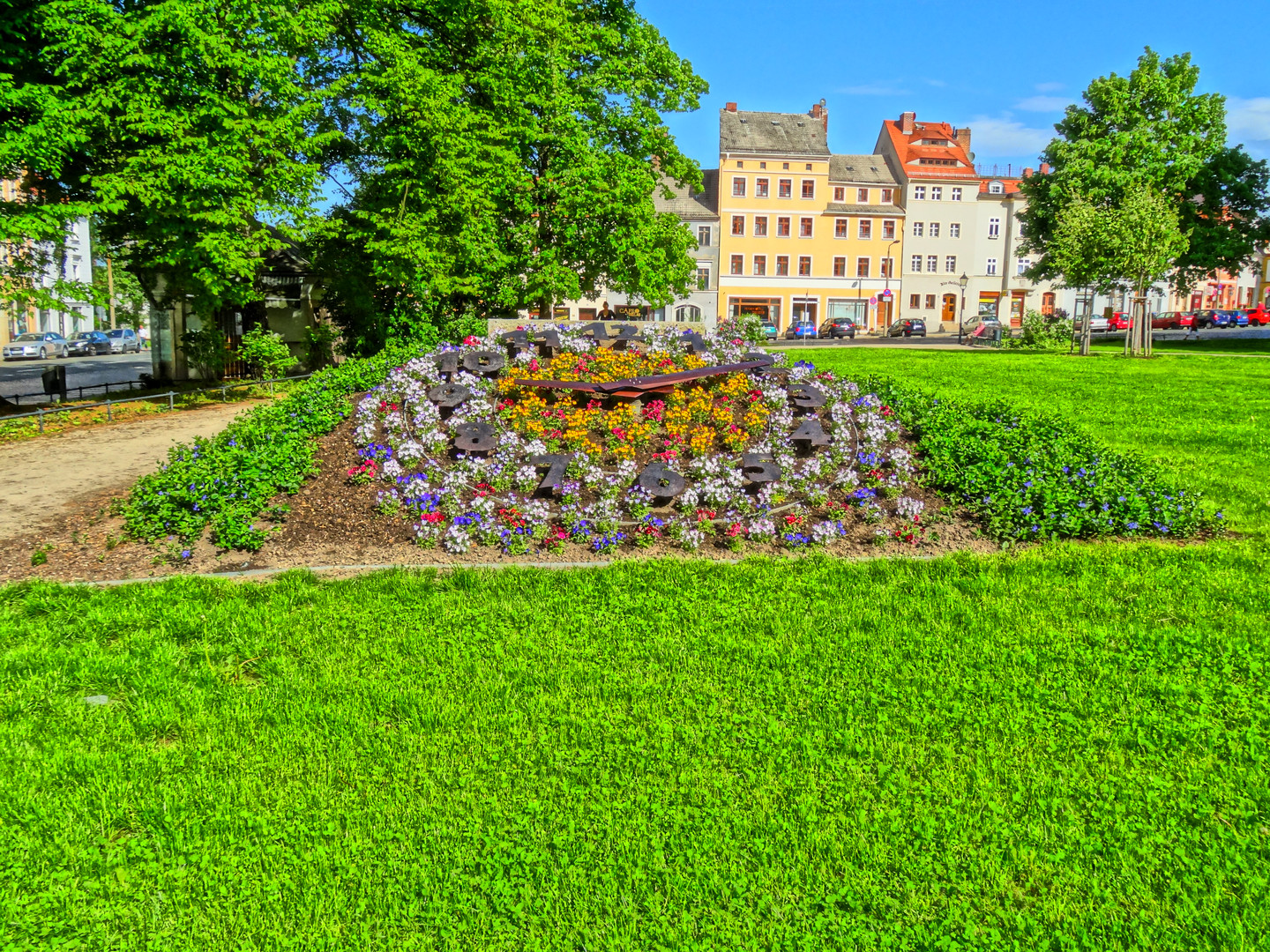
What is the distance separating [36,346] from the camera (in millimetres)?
40750

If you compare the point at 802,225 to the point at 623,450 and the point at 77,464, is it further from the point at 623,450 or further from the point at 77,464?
the point at 623,450

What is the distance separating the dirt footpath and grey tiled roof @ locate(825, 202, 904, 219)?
2022 inches

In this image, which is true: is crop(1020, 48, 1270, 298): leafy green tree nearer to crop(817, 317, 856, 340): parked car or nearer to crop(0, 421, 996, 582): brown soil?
crop(817, 317, 856, 340): parked car

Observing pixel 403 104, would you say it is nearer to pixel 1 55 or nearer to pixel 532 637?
pixel 1 55

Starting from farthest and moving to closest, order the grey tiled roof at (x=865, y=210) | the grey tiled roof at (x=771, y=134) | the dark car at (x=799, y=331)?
the grey tiled roof at (x=865, y=210) → the grey tiled roof at (x=771, y=134) → the dark car at (x=799, y=331)

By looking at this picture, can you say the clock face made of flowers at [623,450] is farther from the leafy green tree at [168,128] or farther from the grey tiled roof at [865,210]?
the grey tiled roof at [865,210]

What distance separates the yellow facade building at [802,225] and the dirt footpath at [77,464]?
47356 millimetres

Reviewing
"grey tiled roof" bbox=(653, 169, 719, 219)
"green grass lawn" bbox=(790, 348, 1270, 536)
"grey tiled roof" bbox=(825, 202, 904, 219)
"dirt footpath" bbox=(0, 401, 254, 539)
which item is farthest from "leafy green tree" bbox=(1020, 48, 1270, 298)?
"dirt footpath" bbox=(0, 401, 254, 539)

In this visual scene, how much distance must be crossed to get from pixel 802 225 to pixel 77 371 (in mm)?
43833

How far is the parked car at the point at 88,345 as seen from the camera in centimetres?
4338

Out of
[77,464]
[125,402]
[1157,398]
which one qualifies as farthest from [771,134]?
[77,464]

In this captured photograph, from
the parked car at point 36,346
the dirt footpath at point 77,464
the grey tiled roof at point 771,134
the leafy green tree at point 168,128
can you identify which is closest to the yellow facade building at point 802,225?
the grey tiled roof at point 771,134

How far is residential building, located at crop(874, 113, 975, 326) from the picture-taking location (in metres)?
60.9

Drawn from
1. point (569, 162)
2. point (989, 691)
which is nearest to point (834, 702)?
point (989, 691)
